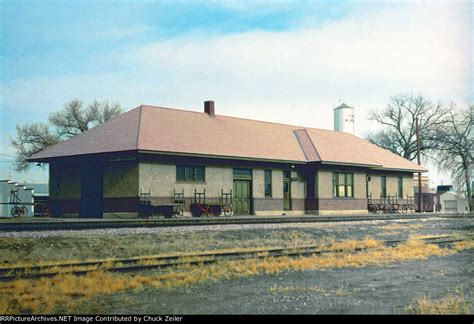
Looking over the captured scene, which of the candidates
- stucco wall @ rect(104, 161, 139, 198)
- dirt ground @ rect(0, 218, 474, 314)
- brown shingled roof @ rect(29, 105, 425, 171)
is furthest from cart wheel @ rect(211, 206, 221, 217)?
dirt ground @ rect(0, 218, 474, 314)

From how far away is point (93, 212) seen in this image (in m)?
31.3

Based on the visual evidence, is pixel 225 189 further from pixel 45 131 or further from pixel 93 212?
pixel 45 131

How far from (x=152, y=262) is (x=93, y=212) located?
1955 centimetres

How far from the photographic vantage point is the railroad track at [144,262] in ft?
35.2

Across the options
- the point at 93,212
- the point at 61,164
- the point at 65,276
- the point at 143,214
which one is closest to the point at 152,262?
the point at 65,276

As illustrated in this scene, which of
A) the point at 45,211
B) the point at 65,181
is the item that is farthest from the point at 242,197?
the point at 45,211

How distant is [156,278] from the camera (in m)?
10.5

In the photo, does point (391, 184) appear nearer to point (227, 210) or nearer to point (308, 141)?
point (308, 141)

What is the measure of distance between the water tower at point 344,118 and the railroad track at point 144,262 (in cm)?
5181

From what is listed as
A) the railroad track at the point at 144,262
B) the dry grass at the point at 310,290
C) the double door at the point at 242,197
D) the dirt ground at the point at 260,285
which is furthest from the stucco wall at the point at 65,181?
the dry grass at the point at 310,290

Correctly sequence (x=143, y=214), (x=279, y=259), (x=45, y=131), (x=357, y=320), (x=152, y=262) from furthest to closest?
1. (x=45, y=131)
2. (x=143, y=214)
3. (x=279, y=259)
4. (x=152, y=262)
5. (x=357, y=320)

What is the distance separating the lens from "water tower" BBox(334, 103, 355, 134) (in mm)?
67438

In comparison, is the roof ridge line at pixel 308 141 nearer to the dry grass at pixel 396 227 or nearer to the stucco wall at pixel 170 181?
the stucco wall at pixel 170 181

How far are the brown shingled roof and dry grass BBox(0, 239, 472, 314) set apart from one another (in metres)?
16.5
